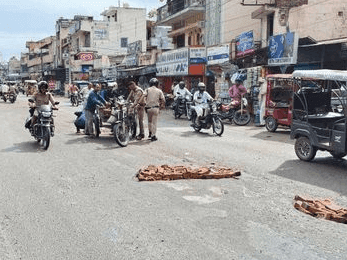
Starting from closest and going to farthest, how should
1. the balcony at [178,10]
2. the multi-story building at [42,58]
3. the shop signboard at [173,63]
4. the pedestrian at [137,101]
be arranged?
the pedestrian at [137,101] → the shop signboard at [173,63] → the balcony at [178,10] → the multi-story building at [42,58]

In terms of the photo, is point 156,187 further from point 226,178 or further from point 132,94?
point 132,94

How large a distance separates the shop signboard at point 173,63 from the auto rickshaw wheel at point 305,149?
1895 centimetres

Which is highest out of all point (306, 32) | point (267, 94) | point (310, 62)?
point (306, 32)

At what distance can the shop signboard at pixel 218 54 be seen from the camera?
23967 mm

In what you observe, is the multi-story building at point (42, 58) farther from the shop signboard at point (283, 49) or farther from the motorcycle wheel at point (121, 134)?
the motorcycle wheel at point (121, 134)

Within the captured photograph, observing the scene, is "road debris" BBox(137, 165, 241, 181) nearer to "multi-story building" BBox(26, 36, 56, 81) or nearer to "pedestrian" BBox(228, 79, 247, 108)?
"pedestrian" BBox(228, 79, 247, 108)

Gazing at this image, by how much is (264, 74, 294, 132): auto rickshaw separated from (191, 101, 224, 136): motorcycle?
2.35 metres

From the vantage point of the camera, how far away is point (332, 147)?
8500 mm

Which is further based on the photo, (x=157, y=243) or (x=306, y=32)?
(x=306, y=32)

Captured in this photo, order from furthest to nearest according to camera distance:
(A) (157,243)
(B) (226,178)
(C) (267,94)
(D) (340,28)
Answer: (D) (340,28)
(C) (267,94)
(B) (226,178)
(A) (157,243)

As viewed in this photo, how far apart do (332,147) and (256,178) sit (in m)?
1.92

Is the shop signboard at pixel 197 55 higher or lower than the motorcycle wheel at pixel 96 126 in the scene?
higher

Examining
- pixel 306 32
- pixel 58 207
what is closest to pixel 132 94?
pixel 58 207

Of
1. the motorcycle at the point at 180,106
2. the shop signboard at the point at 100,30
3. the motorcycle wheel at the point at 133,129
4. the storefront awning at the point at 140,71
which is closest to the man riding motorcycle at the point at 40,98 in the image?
the motorcycle wheel at the point at 133,129
